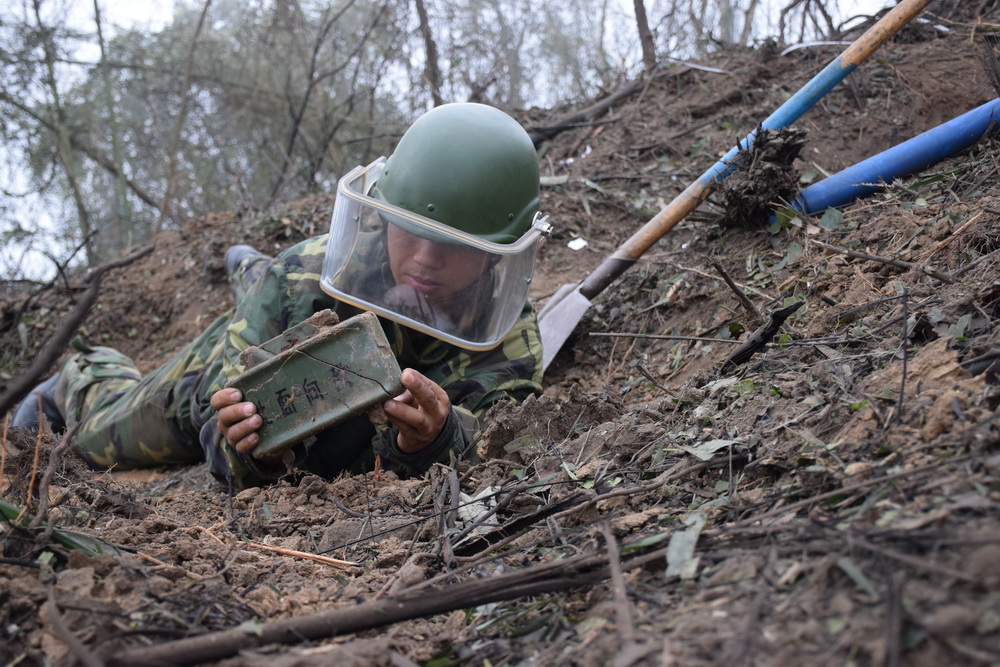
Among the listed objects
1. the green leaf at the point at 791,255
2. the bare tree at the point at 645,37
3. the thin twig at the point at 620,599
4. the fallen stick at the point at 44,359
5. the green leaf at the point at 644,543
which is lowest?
the green leaf at the point at 644,543

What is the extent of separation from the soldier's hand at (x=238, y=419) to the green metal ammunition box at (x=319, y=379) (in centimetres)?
2

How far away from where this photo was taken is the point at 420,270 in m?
2.36

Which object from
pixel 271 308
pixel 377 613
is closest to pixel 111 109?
pixel 271 308

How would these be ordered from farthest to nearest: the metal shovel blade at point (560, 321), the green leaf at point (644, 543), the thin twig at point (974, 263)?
1. the metal shovel blade at point (560, 321)
2. the thin twig at point (974, 263)
3. the green leaf at point (644, 543)

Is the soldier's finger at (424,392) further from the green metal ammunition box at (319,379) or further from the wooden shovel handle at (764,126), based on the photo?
the wooden shovel handle at (764,126)

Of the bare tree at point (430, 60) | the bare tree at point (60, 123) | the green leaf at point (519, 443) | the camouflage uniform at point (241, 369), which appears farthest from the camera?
the bare tree at point (60, 123)

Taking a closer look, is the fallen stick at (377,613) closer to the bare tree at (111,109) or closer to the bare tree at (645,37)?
the bare tree at (645,37)

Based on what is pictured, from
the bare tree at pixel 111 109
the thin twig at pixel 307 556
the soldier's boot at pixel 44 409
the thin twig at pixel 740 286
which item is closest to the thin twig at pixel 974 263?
the thin twig at pixel 740 286

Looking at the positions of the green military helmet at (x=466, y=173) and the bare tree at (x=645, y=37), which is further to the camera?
the bare tree at (x=645, y=37)

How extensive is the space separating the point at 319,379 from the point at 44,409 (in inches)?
93.0

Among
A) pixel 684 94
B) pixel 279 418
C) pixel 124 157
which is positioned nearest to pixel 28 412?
pixel 279 418

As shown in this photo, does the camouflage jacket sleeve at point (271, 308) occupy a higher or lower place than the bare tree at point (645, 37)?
lower

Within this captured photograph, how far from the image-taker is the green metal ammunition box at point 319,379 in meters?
2.13

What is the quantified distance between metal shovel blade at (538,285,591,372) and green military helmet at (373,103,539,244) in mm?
805
